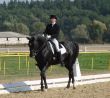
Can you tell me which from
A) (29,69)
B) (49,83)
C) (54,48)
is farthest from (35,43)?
(29,69)

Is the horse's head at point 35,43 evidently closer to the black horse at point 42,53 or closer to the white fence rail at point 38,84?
the black horse at point 42,53

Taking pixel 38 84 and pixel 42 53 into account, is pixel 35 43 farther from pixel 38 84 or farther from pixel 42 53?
pixel 38 84

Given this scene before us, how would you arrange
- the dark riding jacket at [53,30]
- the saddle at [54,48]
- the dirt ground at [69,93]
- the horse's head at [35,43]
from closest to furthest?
the dirt ground at [69,93], the horse's head at [35,43], the saddle at [54,48], the dark riding jacket at [53,30]

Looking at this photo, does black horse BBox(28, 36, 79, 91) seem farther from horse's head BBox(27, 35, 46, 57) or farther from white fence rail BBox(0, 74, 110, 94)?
white fence rail BBox(0, 74, 110, 94)

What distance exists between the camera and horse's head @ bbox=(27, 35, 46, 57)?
13.8 m

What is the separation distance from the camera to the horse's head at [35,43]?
1382cm

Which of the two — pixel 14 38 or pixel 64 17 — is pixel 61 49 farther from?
pixel 64 17

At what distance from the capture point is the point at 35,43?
14.1 meters

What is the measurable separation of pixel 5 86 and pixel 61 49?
2.44 metres

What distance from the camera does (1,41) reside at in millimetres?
83250

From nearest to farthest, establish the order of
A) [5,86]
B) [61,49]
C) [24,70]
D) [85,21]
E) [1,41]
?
[5,86] → [61,49] → [24,70] → [1,41] → [85,21]

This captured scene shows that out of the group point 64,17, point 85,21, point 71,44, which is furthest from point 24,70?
point 64,17

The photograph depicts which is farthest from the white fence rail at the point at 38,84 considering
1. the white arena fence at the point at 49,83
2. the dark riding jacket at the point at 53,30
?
the dark riding jacket at the point at 53,30

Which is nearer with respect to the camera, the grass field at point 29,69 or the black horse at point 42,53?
the black horse at point 42,53
